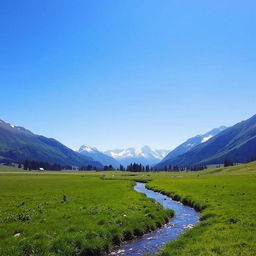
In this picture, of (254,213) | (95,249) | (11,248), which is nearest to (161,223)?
(254,213)

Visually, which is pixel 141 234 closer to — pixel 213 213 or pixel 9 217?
pixel 213 213

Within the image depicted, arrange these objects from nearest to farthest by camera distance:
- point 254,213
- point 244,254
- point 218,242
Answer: point 244,254
point 218,242
point 254,213

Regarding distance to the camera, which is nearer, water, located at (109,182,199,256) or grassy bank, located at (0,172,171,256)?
→ grassy bank, located at (0,172,171,256)

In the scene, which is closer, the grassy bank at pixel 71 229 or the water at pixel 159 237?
the grassy bank at pixel 71 229

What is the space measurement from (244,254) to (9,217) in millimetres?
22763

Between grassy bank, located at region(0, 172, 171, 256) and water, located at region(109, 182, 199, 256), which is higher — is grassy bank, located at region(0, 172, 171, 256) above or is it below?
above

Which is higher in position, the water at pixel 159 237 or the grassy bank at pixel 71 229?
the grassy bank at pixel 71 229

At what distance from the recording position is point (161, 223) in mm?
34156

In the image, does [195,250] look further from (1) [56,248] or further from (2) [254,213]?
(2) [254,213]

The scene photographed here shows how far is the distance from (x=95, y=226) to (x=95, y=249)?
13.5 feet

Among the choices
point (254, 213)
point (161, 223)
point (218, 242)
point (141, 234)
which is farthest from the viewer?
point (161, 223)

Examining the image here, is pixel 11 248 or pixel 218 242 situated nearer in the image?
pixel 11 248

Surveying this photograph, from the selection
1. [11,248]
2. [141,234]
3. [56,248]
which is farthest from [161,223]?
[11,248]

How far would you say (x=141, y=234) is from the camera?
29.4 metres
